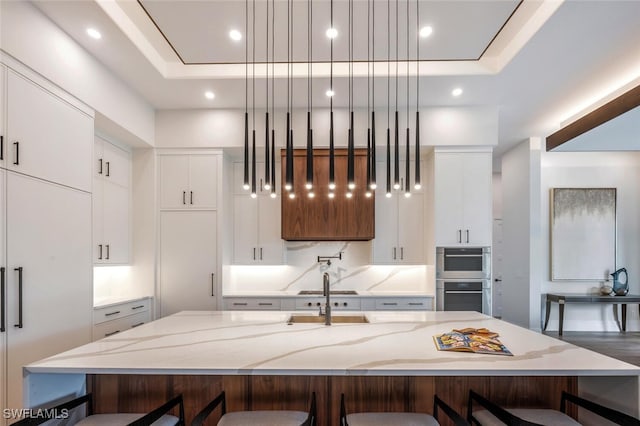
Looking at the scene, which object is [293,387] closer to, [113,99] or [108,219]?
[108,219]

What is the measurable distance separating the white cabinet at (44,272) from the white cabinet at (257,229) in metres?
1.75

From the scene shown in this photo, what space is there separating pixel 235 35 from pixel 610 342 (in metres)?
6.24

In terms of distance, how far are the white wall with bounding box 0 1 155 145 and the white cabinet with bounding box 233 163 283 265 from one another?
4.42ft

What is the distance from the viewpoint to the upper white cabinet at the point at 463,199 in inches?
163

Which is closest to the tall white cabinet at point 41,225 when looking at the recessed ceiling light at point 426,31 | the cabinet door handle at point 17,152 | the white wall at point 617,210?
the cabinet door handle at point 17,152

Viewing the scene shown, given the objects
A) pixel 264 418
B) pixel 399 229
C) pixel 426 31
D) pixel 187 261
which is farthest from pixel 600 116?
pixel 187 261

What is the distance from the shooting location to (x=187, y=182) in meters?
4.22

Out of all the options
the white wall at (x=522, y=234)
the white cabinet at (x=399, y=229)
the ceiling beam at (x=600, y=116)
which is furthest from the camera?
the white wall at (x=522, y=234)

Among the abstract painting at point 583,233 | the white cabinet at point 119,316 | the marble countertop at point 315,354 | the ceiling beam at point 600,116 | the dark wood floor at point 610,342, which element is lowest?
the dark wood floor at point 610,342

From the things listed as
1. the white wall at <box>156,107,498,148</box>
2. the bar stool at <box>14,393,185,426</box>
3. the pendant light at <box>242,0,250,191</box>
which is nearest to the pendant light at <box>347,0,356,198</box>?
the white wall at <box>156,107,498,148</box>

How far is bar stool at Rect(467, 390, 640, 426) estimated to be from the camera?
149cm

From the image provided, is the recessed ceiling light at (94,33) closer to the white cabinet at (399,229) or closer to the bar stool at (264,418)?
the bar stool at (264,418)

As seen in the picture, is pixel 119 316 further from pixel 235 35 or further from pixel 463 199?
pixel 463 199

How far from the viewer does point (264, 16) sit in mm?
2781
